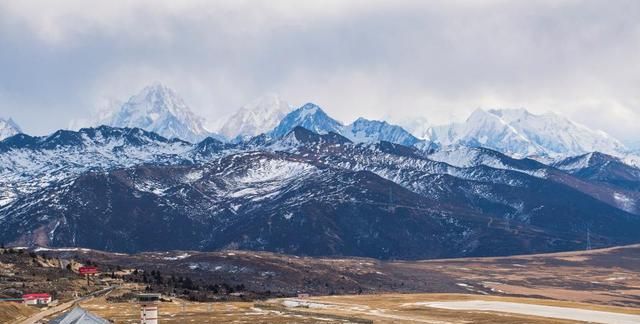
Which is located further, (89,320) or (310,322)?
(310,322)

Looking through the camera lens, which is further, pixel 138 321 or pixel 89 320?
pixel 138 321

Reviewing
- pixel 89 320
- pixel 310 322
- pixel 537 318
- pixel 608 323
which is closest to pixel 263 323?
pixel 310 322

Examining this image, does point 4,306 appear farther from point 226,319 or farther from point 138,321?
point 226,319

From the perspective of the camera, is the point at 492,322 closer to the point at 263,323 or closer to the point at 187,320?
the point at 263,323

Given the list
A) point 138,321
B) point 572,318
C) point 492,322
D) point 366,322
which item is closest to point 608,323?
point 572,318

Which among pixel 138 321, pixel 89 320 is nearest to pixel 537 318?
Result: pixel 138 321

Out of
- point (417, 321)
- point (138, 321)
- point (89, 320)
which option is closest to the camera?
point (89, 320)

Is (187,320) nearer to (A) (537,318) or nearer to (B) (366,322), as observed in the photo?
(B) (366,322)

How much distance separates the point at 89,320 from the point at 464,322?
85.9 m

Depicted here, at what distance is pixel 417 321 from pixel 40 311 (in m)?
87.9

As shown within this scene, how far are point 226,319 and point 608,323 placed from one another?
86205 mm

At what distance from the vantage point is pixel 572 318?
19788 cm

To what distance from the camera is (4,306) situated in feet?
608

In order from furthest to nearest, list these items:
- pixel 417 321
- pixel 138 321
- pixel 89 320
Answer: pixel 417 321, pixel 138 321, pixel 89 320
